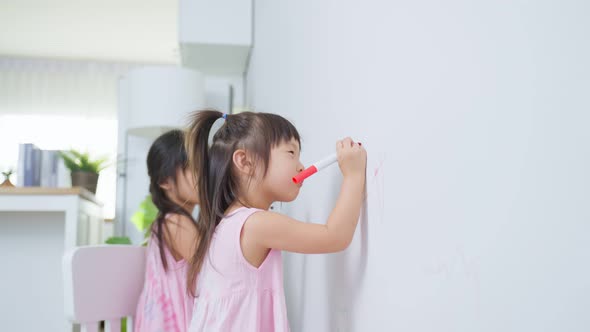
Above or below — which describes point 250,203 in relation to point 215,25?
below

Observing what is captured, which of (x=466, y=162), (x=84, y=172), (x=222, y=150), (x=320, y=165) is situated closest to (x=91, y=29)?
(x=84, y=172)

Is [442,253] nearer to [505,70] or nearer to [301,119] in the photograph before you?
[505,70]

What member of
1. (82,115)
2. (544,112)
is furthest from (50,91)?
(544,112)

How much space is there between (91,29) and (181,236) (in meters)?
3.55

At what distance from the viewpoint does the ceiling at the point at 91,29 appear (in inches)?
156

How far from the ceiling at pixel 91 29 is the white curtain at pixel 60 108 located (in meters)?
0.12

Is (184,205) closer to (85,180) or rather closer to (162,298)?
(162,298)

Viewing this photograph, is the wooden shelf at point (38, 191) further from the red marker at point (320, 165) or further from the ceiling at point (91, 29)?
the ceiling at point (91, 29)

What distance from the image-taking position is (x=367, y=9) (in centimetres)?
58

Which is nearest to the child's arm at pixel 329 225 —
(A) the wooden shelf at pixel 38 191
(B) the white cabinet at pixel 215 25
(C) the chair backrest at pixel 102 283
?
(C) the chair backrest at pixel 102 283

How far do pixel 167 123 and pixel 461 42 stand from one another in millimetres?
1989

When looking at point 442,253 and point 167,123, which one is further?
point 167,123

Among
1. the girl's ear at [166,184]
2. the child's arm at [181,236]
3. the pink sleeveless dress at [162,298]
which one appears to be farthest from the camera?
the girl's ear at [166,184]

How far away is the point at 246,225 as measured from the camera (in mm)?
769
